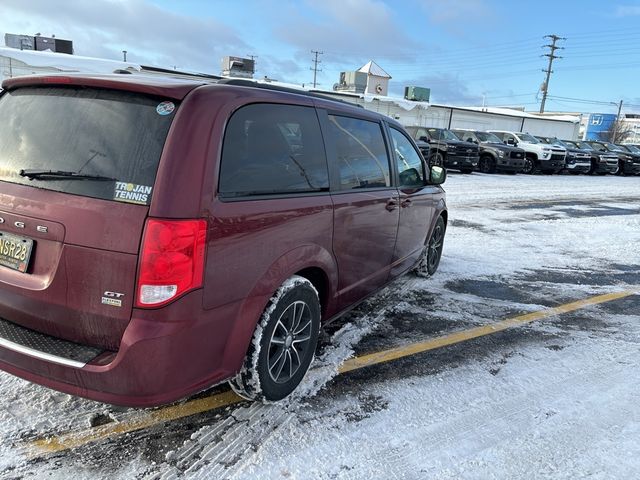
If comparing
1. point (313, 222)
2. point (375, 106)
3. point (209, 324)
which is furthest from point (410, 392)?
point (375, 106)

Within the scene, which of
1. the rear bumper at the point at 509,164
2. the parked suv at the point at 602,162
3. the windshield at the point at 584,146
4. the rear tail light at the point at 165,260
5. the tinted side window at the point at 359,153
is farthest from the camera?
the windshield at the point at 584,146

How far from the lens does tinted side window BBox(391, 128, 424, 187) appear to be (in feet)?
15.0

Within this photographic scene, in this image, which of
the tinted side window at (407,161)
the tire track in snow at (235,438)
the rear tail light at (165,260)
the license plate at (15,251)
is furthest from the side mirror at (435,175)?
the license plate at (15,251)

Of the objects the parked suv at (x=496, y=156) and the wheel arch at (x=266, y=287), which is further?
the parked suv at (x=496, y=156)

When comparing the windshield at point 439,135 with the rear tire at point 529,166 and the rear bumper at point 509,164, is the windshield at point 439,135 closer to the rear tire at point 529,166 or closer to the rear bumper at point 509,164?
the rear bumper at point 509,164

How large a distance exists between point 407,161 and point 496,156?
17636 mm

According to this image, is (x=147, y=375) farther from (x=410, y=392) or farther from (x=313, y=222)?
(x=410, y=392)

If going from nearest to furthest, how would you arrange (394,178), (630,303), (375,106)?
(394,178), (630,303), (375,106)

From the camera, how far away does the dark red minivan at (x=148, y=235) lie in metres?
2.28

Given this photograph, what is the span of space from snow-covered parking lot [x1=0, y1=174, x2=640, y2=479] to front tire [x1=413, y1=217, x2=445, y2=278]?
19.7 inches

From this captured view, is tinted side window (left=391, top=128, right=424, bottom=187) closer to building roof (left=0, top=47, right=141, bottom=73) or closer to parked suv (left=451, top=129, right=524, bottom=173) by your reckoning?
building roof (left=0, top=47, right=141, bottom=73)

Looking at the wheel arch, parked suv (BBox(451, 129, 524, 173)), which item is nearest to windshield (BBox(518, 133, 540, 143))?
parked suv (BBox(451, 129, 524, 173))

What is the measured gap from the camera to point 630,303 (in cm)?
550

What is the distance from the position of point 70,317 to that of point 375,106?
1020 inches
